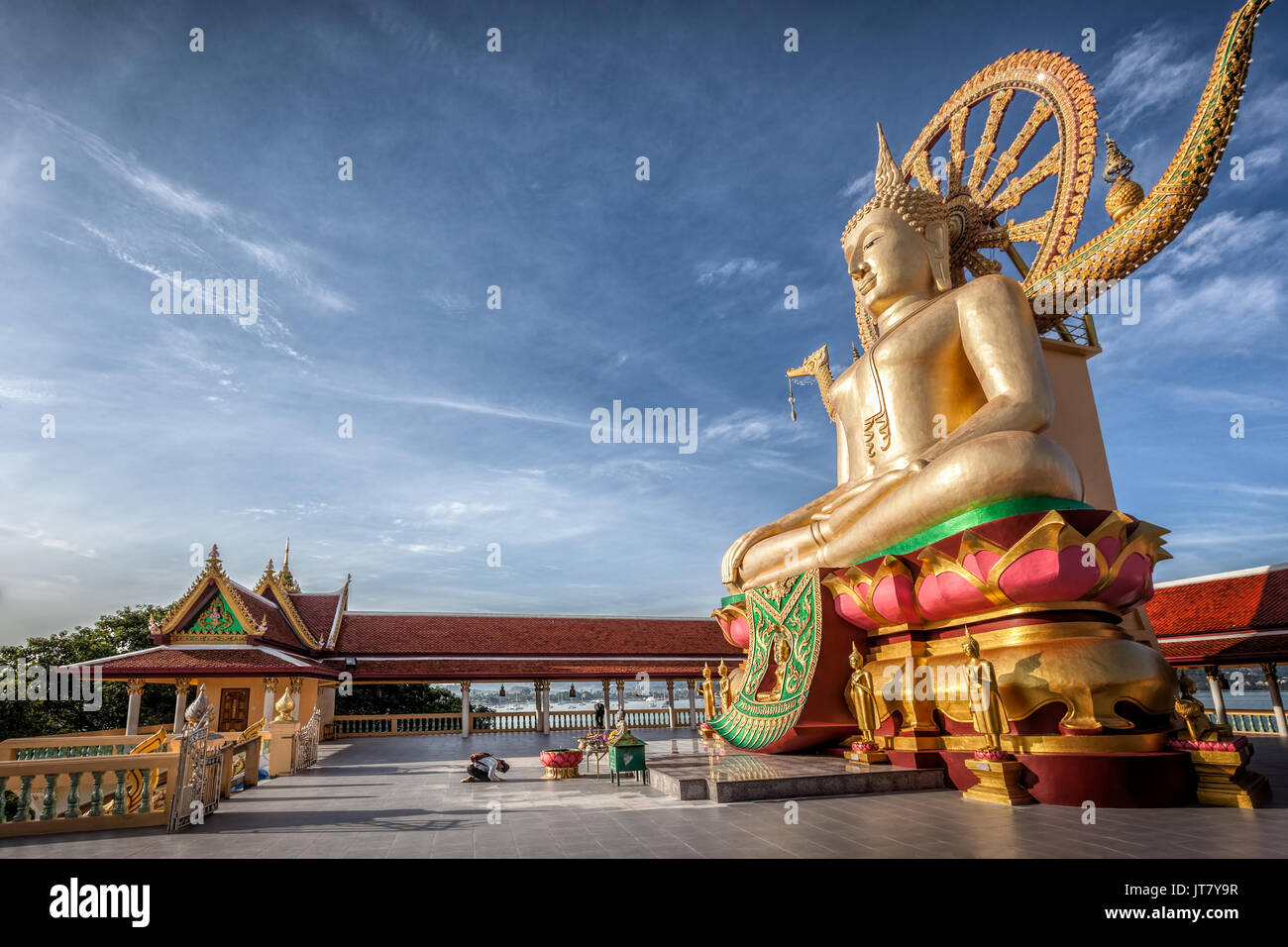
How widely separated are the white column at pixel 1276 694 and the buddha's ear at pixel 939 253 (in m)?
10.8

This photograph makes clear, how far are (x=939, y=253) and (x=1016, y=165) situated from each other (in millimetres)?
3232

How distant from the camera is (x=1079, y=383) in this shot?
12.1 meters

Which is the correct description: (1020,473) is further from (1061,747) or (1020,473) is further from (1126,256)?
(1126,256)

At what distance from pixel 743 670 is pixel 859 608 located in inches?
119

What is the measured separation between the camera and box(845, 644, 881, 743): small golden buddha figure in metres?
8.88

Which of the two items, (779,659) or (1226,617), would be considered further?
(1226,617)

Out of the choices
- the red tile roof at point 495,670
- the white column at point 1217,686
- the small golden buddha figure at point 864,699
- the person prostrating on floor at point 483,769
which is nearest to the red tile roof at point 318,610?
the red tile roof at point 495,670

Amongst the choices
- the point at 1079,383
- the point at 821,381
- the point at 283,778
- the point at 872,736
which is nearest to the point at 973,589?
the point at 872,736

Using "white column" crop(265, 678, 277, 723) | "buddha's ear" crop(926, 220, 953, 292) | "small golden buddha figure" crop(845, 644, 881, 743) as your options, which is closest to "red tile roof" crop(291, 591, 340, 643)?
"white column" crop(265, 678, 277, 723)

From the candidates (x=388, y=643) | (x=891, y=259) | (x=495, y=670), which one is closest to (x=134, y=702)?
(x=388, y=643)

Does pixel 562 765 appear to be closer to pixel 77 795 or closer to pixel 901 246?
pixel 77 795

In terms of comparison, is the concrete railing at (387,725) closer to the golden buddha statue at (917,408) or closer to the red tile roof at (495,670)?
the red tile roof at (495,670)

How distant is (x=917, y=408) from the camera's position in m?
10.5
